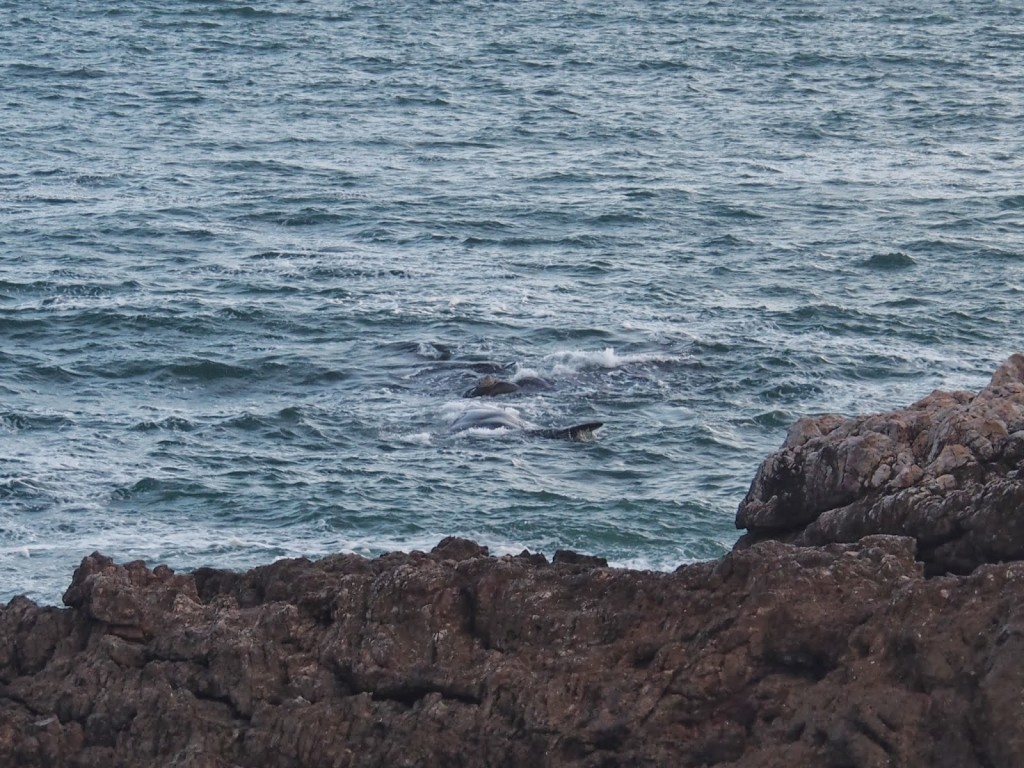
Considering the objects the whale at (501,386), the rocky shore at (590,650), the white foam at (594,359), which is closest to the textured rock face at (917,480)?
the rocky shore at (590,650)

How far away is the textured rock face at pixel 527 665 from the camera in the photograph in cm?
1323

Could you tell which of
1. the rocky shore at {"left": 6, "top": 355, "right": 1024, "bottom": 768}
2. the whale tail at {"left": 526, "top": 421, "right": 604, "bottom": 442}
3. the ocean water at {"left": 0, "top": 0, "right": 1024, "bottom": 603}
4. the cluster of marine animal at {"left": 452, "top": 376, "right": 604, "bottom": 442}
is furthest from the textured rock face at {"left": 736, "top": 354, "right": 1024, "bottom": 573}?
the cluster of marine animal at {"left": 452, "top": 376, "right": 604, "bottom": 442}

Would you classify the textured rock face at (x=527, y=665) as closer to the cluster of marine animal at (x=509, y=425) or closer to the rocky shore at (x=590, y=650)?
the rocky shore at (x=590, y=650)

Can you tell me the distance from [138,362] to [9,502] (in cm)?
928

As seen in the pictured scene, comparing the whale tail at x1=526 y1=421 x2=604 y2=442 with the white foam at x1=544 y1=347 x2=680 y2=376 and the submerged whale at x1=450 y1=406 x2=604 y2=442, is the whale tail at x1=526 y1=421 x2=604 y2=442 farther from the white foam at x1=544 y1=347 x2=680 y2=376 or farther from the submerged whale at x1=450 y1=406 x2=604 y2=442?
the white foam at x1=544 y1=347 x2=680 y2=376

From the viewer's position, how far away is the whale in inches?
1420

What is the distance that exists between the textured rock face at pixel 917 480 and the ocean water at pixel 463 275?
28.0ft

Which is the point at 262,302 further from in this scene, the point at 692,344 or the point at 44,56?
the point at 44,56

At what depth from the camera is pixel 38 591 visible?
26.8 metres

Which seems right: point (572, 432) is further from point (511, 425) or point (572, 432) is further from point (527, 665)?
point (527, 665)

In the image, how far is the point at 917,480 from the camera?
17.8 metres

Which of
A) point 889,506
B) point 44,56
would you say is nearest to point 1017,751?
point 889,506

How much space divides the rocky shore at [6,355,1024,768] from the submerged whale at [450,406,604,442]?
15086mm

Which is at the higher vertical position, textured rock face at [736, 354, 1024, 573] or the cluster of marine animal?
textured rock face at [736, 354, 1024, 573]
